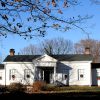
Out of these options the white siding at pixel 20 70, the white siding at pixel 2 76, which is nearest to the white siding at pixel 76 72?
the white siding at pixel 20 70

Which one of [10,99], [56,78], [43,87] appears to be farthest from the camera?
[56,78]

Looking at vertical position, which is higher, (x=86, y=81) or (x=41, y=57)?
(x=41, y=57)

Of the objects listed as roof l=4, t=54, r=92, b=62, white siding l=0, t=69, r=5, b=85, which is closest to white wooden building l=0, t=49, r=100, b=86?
roof l=4, t=54, r=92, b=62

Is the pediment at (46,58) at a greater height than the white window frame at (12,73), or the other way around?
the pediment at (46,58)

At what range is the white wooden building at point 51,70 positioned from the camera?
5928 centimetres

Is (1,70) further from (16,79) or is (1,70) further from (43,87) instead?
→ (43,87)

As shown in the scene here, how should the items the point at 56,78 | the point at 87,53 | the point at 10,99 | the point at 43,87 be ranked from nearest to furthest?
the point at 10,99, the point at 43,87, the point at 56,78, the point at 87,53

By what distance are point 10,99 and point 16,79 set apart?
4042 centimetres

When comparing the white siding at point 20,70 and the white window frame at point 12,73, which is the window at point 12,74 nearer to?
the white window frame at point 12,73

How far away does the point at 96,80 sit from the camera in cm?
6109

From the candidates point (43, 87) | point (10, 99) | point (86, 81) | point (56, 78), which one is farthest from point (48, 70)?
point (10, 99)

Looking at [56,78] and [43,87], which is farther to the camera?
[56,78]

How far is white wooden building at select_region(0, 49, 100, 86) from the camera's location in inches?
2334

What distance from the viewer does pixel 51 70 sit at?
199ft
